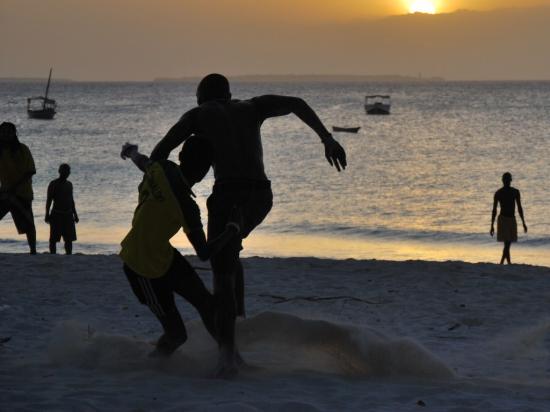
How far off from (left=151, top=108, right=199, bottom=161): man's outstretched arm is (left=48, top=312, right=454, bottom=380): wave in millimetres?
1277

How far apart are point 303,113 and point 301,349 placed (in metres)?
1.57

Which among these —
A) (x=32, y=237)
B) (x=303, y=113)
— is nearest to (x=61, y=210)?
(x=32, y=237)

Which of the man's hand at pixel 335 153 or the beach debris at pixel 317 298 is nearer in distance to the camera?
the man's hand at pixel 335 153

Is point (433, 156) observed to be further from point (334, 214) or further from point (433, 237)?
point (433, 237)

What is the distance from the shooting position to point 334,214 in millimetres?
31297

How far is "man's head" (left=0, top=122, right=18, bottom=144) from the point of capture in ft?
36.5

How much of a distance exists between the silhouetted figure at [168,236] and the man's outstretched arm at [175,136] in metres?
0.07

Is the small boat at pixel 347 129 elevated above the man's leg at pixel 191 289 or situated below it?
below

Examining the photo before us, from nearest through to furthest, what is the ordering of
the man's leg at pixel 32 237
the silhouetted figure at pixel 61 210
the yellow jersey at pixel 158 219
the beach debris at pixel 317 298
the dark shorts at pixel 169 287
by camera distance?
the yellow jersey at pixel 158 219
the dark shorts at pixel 169 287
the beach debris at pixel 317 298
the man's leg at pixel 32 237
the silhouetted figure at pixel 61 210

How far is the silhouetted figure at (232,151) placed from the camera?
5.95 metres

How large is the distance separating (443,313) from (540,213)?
942 inches

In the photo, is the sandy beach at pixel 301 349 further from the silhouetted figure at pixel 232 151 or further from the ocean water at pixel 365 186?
the ocean water at pixel 365 186

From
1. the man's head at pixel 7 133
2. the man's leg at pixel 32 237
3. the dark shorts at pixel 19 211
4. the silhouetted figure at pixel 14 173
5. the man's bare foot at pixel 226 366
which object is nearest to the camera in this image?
the man's bare foot at pixel 226 366

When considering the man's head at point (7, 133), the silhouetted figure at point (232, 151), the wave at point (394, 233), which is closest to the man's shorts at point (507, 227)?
the man's head at point (7, 133)
